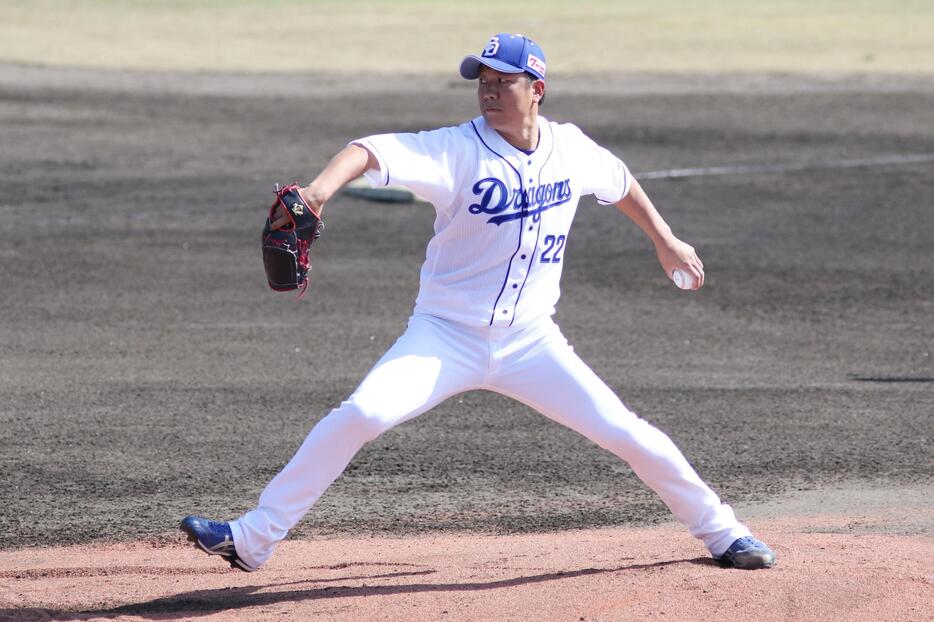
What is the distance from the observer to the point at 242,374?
31.5 feet

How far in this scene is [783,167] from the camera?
19.0 m

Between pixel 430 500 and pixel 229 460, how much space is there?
1.25 metres

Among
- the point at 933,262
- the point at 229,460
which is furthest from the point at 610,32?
the point at 229,460

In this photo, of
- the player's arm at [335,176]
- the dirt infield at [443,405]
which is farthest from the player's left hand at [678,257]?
the player's arm at [335,176]

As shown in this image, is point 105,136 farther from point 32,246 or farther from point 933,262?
point 933,262

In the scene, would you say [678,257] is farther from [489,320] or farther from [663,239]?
[489,320]

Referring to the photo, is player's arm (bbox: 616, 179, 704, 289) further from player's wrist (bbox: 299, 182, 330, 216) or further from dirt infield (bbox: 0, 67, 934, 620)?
player's wrist (bbox: 299, 182, 330, 216)

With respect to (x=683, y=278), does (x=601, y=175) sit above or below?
above

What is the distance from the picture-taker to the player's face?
5500 millimetres

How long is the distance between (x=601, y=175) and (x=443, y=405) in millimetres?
3416

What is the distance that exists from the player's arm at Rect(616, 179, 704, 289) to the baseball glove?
1.62m

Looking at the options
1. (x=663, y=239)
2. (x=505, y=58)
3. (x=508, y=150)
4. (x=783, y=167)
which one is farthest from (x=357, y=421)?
(x=783, y=167)

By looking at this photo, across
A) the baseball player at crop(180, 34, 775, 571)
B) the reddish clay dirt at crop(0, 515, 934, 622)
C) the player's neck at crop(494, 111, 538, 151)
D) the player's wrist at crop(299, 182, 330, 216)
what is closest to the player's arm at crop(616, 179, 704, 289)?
the baseball player at crop(180, 34, 775, 571)

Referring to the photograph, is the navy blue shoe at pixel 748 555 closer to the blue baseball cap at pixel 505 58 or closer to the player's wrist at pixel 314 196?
the blue baseball cap at pixel 505 58
